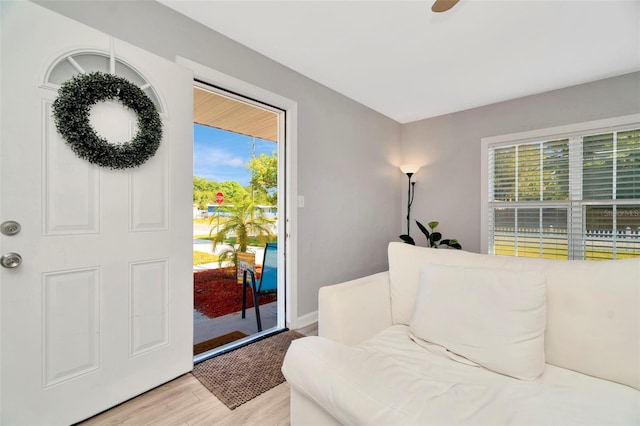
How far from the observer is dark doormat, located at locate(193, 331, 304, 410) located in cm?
166

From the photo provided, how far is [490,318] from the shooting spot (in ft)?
3.88

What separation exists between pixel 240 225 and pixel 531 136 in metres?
3.67

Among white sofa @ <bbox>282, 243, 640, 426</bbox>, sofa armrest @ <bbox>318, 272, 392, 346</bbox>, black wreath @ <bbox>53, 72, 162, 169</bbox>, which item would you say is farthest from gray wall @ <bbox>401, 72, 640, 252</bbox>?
black wreath @ <bbox>53, 72, 162, 169</bbox>

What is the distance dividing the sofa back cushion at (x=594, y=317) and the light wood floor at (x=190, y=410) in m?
1.35

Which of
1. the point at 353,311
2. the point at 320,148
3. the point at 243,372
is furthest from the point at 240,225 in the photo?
the point at 353,311

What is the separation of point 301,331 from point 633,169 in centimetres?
348

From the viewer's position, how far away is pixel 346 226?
10.6 feet

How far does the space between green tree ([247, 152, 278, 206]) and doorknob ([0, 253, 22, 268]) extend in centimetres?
250

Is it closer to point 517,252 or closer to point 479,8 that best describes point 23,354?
point 479,8

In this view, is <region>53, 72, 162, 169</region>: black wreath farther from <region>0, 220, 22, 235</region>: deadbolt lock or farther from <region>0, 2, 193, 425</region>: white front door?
<region>0, 220, 22, 235</region>: deadbolt lock

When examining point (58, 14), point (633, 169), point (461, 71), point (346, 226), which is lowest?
point (346, 226)

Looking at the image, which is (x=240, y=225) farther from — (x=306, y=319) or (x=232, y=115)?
(x=306, y=319)

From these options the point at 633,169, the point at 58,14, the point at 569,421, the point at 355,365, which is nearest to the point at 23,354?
the point at 355,365

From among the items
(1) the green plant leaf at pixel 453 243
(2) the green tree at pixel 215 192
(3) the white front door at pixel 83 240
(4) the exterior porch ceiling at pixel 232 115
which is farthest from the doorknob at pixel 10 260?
(1) the green plant leaf at pixel 453 243
